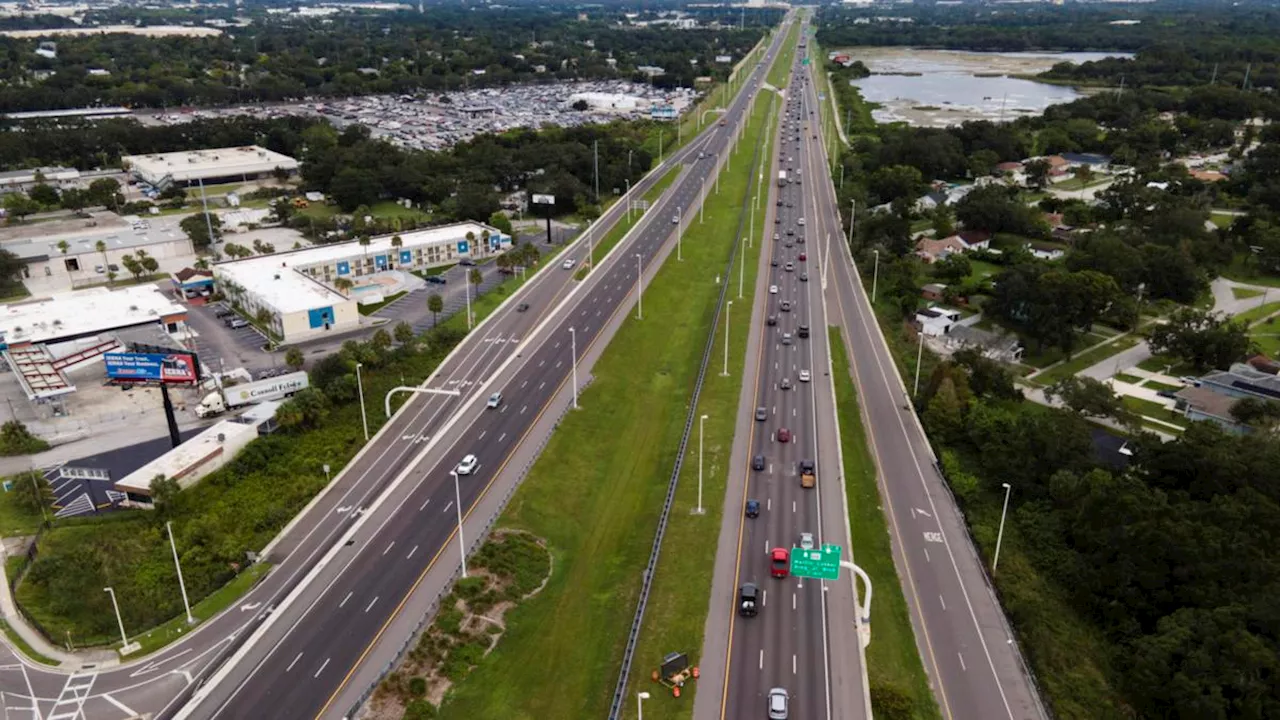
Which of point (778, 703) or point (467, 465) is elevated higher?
point (467, 465)

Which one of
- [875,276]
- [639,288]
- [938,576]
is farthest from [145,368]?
[875,276]

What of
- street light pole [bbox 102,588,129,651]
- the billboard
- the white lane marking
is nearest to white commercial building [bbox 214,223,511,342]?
the billboard

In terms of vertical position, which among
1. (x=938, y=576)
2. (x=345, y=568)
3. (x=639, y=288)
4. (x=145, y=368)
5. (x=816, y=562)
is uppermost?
(x=145, y=368)

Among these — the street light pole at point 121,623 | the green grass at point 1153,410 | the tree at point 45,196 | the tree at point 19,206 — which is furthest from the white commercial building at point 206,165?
the green grass at point 1153,410

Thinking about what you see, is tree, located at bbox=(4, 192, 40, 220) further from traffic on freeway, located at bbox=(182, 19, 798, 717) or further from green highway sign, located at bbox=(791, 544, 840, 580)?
green highway sign, located at bbox=(791, 544, 840, 580)

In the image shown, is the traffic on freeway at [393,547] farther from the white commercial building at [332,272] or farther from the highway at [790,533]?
the white commercial building at [332,272]

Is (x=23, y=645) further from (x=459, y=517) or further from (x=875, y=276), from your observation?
(x=875, y=276)
